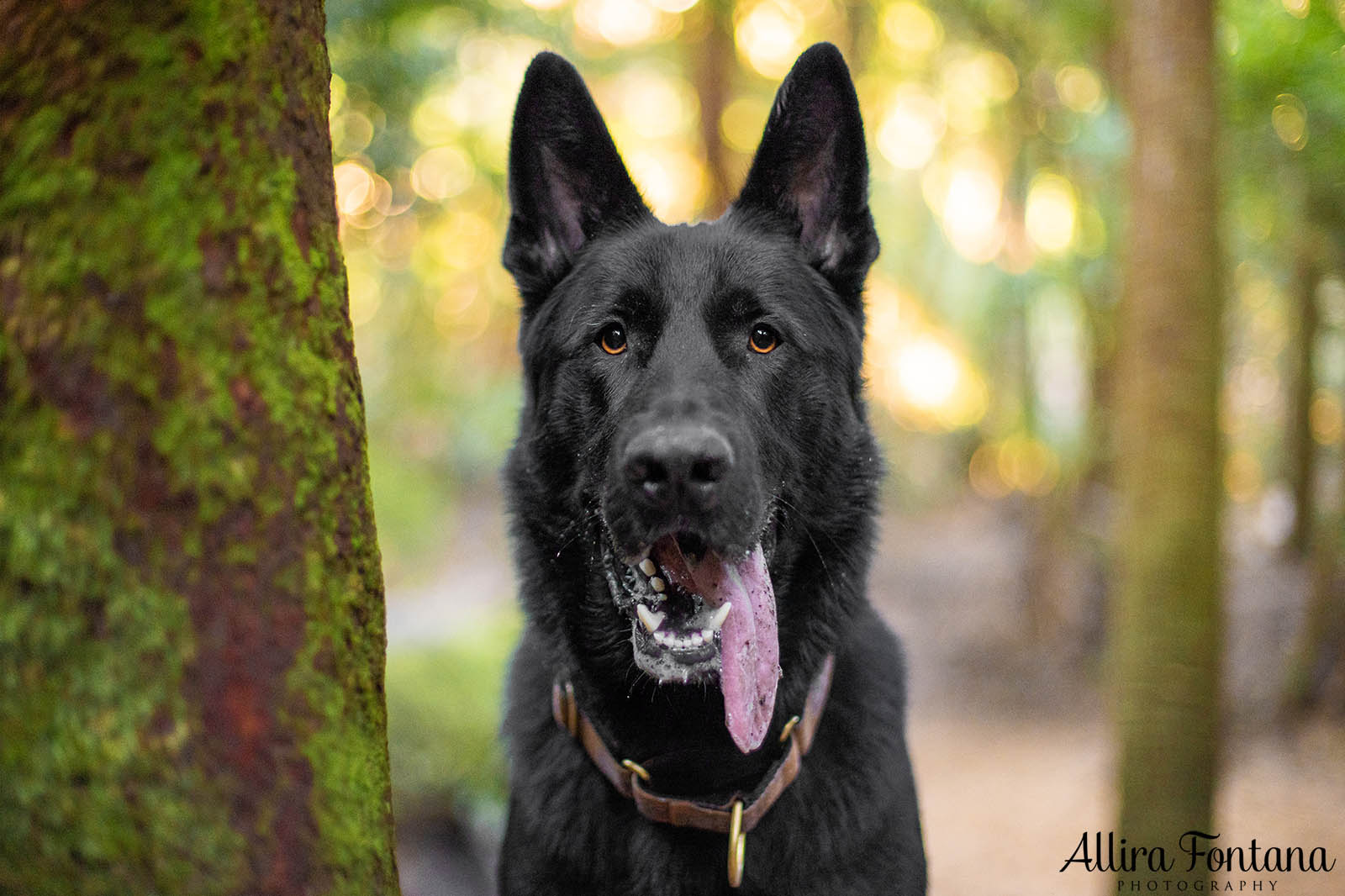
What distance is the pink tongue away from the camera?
224 centimetres

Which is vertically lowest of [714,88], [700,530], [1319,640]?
[700,530]

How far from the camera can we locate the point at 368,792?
5.32 feet

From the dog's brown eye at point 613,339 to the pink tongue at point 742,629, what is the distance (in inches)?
25.1

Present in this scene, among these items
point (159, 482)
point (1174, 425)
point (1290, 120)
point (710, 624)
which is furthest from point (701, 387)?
point (1290, 120)

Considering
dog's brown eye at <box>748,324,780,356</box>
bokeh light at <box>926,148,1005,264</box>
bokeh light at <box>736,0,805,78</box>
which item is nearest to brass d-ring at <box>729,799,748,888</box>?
dog's brown eye at <box>748,324,780,356</box>

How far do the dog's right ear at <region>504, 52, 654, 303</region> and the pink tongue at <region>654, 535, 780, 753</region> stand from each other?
112 centimetres

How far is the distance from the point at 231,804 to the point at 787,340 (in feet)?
6.26

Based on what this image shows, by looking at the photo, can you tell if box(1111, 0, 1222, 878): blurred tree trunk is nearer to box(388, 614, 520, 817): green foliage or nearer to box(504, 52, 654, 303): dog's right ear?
box(504, 52, 654, 303): dog's right ear

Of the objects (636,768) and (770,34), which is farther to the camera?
(770,34)

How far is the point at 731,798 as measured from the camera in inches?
94.1

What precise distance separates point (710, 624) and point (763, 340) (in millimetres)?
883

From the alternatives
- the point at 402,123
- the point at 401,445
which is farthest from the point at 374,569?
the point at 401,445

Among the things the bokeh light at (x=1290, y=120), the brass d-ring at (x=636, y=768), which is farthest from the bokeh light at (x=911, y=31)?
the brass d-ring at (x=636, y=768)

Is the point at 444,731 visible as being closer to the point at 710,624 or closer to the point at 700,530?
the point at 710,624
